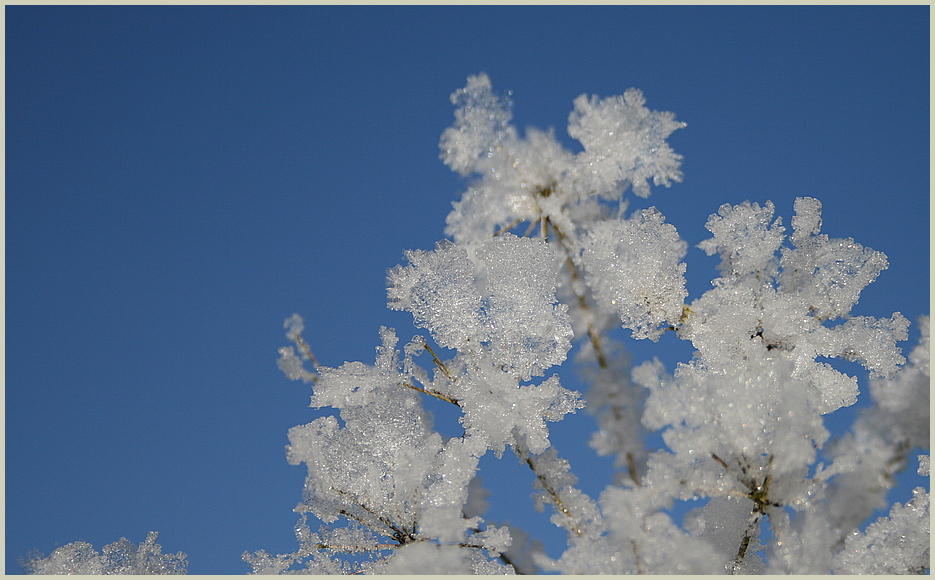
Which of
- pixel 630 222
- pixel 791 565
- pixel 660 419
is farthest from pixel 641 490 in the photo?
pixel 630 222

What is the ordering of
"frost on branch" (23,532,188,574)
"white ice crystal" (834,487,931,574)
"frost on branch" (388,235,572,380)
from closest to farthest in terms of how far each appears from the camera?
"white ice crystal" (834,487,931,574) → "frost on branch" (388,235,572,380) → "frost on branch" (23,532,188,574)

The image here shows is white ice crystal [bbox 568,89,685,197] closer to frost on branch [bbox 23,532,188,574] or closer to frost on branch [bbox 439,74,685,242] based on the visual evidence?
frost on branch [bbox 439,74,685,242]

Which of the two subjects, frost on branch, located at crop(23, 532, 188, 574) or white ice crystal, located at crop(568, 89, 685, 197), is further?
frost on branch, located at crop(23, 532, 188, 574)

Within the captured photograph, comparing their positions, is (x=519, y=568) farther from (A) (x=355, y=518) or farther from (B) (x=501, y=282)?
(B) (x=501, y=282)

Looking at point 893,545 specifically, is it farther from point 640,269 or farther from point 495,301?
point 495,301

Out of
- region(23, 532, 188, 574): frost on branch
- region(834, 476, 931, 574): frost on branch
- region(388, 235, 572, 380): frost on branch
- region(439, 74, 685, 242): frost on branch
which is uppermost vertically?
region(439, 74, 685, 242): frost on branch

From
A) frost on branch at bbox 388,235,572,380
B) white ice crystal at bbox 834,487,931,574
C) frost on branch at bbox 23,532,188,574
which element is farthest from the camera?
frost on branch at bbox 23,532,188,574

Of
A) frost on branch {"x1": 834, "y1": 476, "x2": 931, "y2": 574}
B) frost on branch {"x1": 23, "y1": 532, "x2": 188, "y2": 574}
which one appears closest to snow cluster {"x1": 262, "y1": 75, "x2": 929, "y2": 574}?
frost on branch {"x1": 834, "y1": 476, "x2": 931, "y2": 574}
